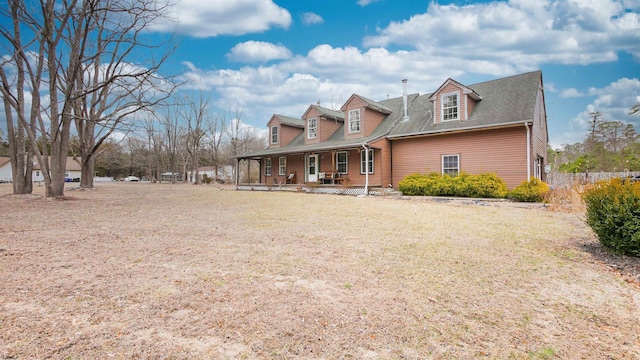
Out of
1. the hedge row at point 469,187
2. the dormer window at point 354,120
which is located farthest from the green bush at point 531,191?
the dormer window at point 354,120

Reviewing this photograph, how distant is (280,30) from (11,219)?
14.7m

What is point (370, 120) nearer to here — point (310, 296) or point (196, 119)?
point (310, 296)

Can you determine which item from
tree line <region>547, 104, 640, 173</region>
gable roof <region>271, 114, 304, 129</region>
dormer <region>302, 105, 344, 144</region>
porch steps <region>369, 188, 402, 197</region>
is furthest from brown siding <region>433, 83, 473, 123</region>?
tree line <region>547, 104, 640, 173</region>

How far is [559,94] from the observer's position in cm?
1809

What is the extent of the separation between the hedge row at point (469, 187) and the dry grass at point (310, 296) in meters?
6.62

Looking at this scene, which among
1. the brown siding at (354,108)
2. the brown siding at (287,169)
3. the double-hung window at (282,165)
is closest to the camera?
the brown siding at (354,108)

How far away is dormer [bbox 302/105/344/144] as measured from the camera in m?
21.0

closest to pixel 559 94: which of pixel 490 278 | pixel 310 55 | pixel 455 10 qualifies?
pixel 455 10

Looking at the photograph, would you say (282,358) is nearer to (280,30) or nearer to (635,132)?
(280,30)

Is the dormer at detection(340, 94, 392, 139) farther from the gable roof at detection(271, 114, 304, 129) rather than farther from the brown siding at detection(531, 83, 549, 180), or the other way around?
the brown siding at detection(531, 83, 549, 180)

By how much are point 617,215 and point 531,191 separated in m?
8.04

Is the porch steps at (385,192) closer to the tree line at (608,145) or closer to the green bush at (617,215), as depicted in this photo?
the green bush at (617,215)

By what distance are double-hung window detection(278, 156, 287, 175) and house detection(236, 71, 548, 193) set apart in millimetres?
280

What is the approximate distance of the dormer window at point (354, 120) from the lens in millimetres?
18855
